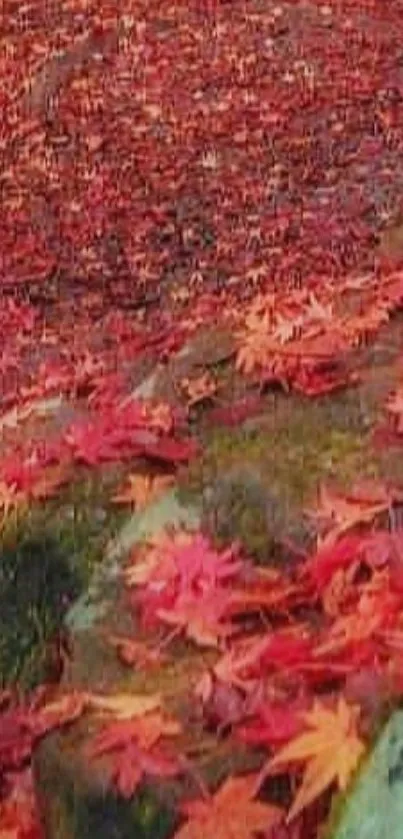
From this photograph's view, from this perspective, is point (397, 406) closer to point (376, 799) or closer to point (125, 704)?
point (125, 704)

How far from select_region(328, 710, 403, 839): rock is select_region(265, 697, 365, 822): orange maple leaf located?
3 cm

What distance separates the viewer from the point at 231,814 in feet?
9.96

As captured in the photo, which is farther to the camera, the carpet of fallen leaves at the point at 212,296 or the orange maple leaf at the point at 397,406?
the orange maple leaf at the point at 397,406

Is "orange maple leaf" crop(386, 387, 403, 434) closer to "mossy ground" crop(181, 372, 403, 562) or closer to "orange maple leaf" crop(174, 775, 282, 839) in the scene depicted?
"mossy ground" crop(181, 372, 403, 562)

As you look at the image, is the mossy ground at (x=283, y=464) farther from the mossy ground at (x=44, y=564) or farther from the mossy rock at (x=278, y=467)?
the mossy ground at (x=44, y=564)

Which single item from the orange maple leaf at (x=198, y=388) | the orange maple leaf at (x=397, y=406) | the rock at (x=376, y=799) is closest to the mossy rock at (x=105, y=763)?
the rock at (x=376, y=799)

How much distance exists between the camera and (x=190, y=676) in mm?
3432

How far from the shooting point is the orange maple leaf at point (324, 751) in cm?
295

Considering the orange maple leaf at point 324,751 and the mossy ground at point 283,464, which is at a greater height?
the mossy ground at point 283,464

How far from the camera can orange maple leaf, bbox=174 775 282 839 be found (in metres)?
3.00

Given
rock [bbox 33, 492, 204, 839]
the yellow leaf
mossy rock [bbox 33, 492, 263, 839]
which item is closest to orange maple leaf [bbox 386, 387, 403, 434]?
rock [bbox 33, 492, 204, 839]

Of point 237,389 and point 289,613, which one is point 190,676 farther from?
point 237,389

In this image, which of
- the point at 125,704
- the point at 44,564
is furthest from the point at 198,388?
the point at 125,704

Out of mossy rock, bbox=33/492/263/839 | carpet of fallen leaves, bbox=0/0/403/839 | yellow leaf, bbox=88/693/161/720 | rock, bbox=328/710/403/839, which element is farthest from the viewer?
yellow leaf, bbox=88/693/161/720
